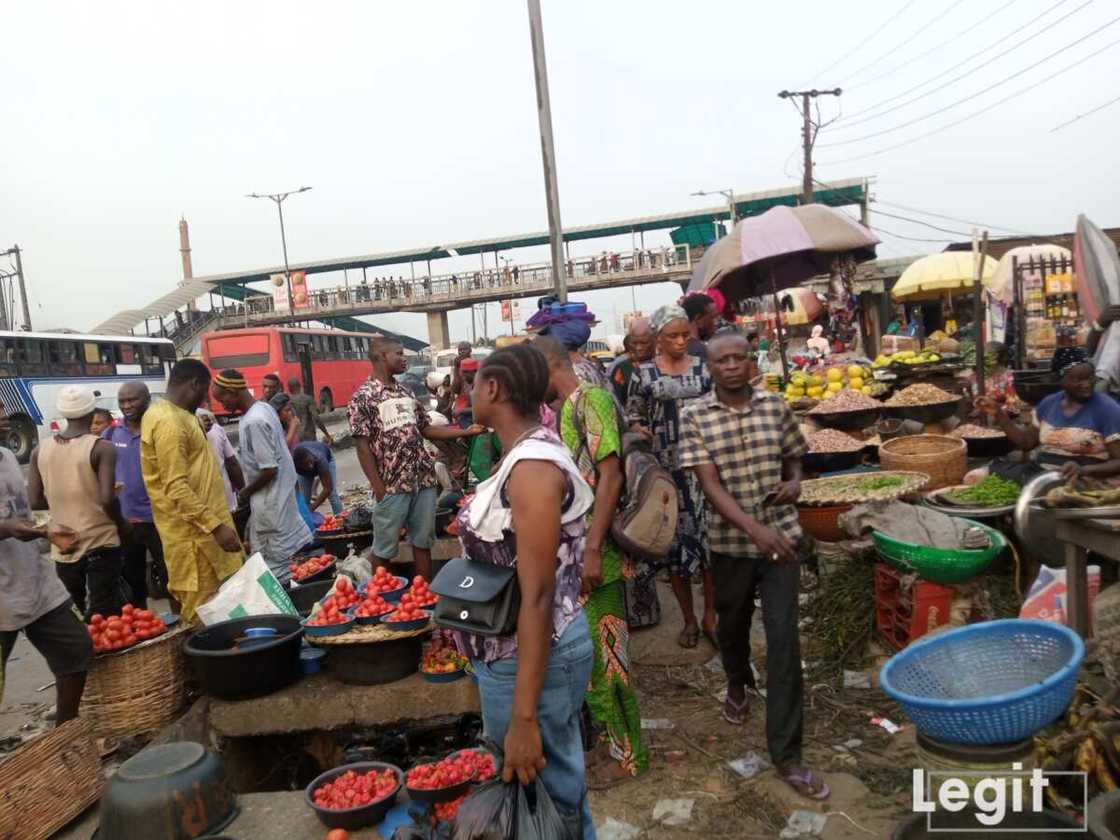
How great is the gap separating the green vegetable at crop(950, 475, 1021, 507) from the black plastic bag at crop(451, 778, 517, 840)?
4.30 m

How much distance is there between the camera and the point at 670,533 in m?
3.73

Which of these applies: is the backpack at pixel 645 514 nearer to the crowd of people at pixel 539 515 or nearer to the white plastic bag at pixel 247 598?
the crowd of people at pixel 539 515

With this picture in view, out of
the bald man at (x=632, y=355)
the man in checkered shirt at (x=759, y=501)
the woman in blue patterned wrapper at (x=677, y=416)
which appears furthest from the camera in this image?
the bald man at (x=632, y=355)

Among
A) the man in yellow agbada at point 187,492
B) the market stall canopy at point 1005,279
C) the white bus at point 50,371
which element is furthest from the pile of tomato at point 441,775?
the white bus at point 50,371

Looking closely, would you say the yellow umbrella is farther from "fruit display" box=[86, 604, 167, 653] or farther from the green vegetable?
"fruit display" box=[86, 604, 167, 653]

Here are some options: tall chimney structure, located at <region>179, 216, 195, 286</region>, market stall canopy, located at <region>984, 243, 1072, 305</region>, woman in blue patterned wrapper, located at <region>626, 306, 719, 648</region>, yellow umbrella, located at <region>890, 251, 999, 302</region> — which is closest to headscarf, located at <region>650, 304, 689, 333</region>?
woman in blue patterned wrapper, located at <region>626, 306, 719, 648</region>

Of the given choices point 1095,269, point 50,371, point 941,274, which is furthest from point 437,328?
point 1095,269

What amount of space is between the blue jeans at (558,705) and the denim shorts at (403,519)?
10.0 ft

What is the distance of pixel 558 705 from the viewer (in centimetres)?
225

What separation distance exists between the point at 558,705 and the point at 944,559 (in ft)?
9.87

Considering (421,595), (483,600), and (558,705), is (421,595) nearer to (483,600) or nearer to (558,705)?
(558,705)

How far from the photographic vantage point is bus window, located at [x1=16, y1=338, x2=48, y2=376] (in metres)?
19.5

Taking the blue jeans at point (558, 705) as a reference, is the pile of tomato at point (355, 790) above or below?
below

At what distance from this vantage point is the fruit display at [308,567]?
19.4ft
